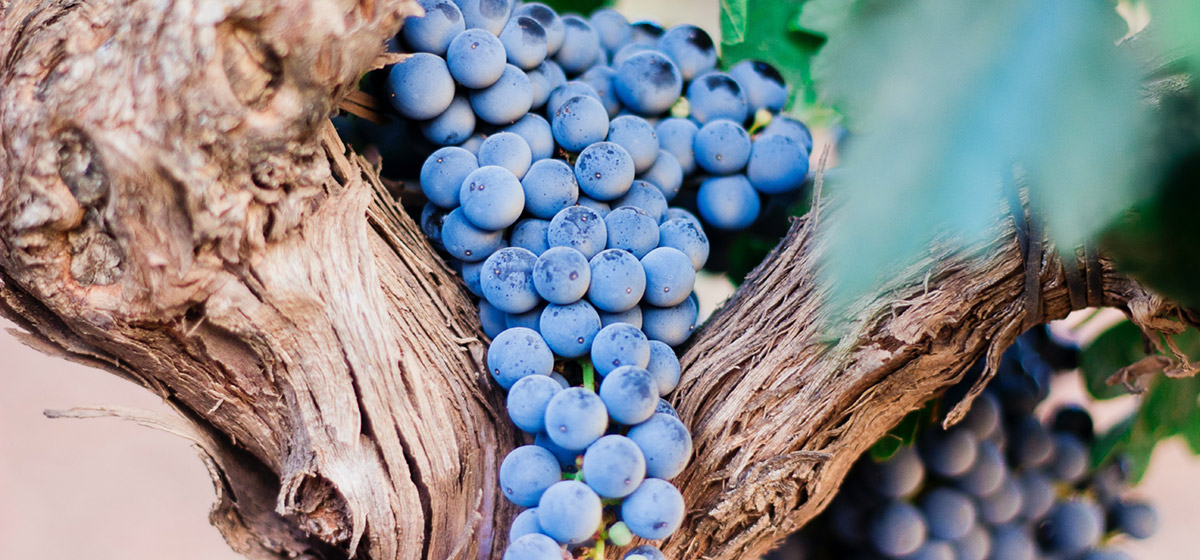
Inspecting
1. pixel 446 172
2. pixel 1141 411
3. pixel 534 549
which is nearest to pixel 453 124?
pixel 446 172

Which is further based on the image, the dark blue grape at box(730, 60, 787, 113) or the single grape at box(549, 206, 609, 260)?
the dark blue grape at box(730, 60, 787, 113)

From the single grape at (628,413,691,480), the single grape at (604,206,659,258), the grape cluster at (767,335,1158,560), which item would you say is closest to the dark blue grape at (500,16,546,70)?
the single grape at (604,206,659,258)

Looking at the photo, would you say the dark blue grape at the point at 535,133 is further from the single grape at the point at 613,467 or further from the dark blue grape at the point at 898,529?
the dark blue grape at the point at 898,529

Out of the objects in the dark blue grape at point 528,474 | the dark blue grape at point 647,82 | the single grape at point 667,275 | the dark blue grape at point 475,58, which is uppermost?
the dark blue grape at point 475,58

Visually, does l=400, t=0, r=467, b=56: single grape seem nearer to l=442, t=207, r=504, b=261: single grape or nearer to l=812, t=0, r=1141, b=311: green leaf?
l=442, t=207, r=504, b=261: single grape

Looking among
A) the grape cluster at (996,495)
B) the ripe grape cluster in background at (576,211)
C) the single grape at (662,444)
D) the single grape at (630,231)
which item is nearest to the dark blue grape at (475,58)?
the ripe grape cluster in background at (576,211)

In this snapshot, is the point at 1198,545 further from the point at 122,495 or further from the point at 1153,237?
the point at 122,495

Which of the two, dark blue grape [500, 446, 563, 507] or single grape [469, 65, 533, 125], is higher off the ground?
single grape [469, 65, 533, 125]

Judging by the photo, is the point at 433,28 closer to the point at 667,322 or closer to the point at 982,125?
the point at 667,322
